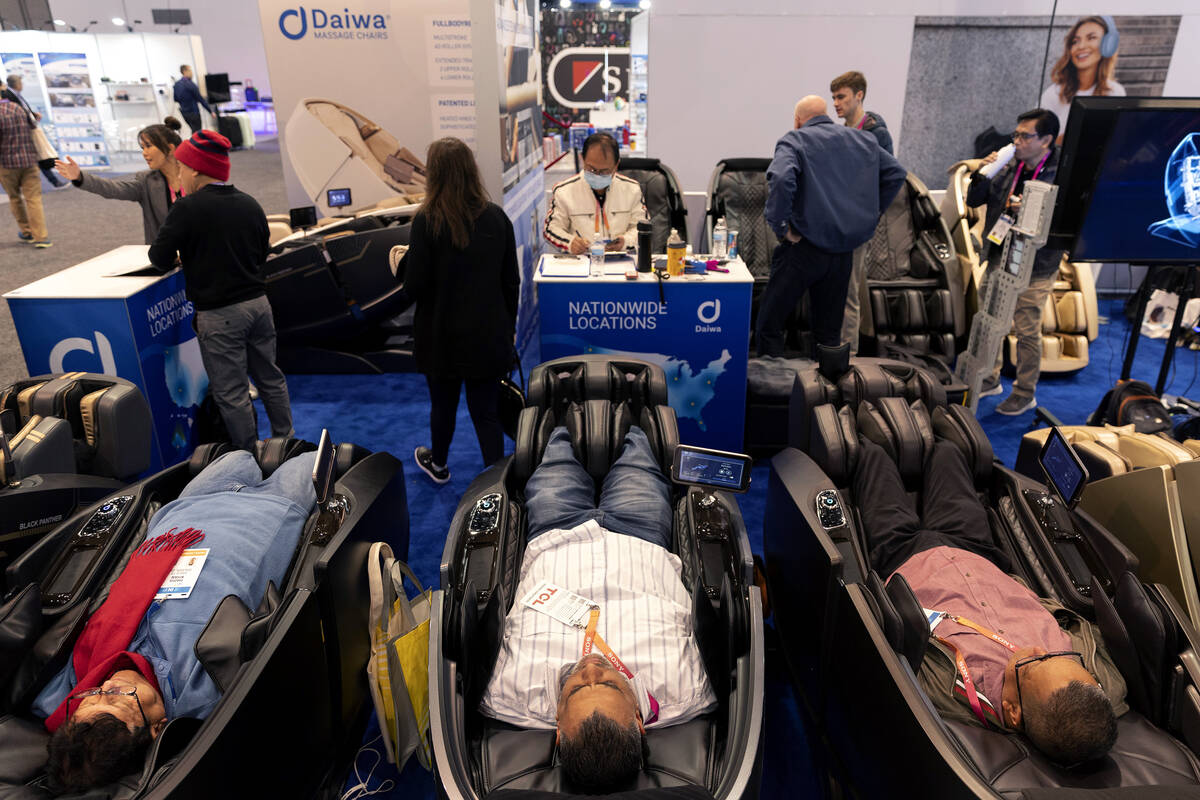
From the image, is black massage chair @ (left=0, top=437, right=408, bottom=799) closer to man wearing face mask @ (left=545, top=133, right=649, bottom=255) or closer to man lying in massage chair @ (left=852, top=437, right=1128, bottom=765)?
man lying in massage chair @ (left=852, top=437, right=1128, bottom=765)

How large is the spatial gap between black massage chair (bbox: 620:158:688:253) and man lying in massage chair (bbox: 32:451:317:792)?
10.5 ft

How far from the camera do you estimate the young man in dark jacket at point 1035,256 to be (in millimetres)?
4328

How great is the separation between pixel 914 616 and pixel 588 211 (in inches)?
124

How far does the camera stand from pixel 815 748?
2.31 m

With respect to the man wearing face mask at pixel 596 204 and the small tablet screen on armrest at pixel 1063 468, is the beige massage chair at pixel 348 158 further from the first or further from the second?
the small tablet screen on armrest at pixel 1063 468

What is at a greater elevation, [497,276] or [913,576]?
[497,276]

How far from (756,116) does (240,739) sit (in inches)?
209

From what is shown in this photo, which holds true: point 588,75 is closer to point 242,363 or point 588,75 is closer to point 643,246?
point 643,246

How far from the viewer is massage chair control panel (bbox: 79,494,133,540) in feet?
7.30

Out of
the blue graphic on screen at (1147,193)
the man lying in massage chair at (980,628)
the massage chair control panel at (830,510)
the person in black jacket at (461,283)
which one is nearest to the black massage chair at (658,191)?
the person in black jacket at (461,283)

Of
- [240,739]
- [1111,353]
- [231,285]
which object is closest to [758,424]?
[231,285]

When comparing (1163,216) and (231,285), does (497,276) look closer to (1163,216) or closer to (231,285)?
(231,285)

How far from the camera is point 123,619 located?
193cm

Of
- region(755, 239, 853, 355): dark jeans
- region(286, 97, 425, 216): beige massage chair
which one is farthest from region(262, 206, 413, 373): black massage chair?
region(755, 239, 853, 355): dark jeans
